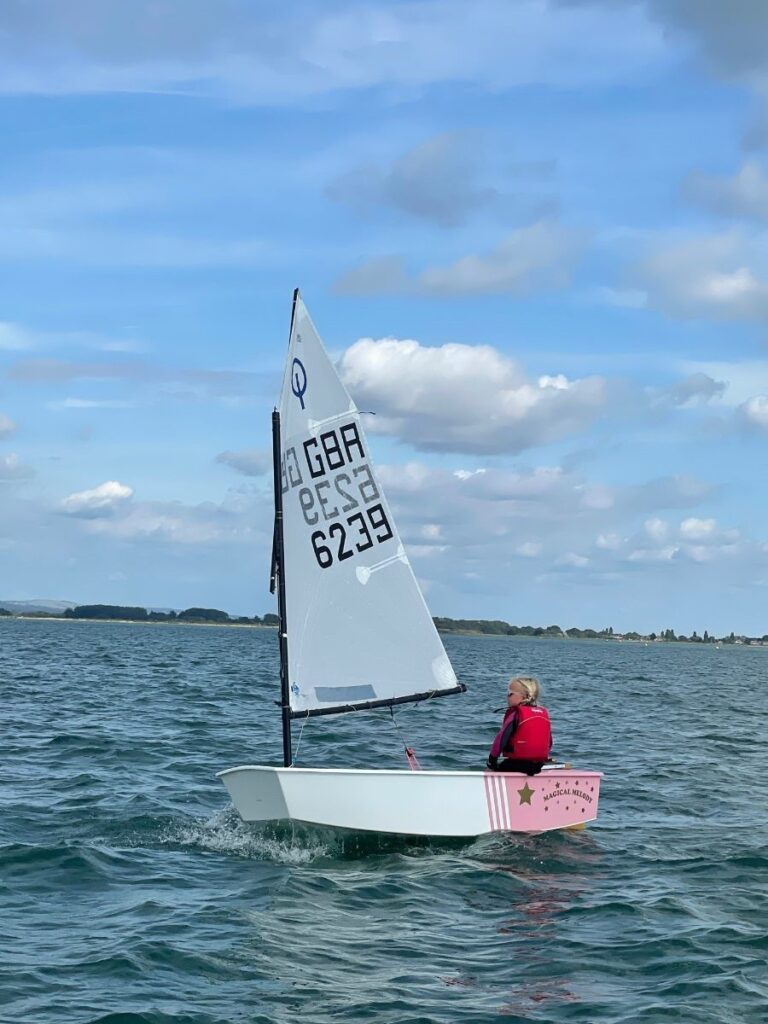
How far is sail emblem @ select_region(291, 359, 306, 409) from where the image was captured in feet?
44.9

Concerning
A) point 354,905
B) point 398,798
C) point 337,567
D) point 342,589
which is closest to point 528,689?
point 398,798

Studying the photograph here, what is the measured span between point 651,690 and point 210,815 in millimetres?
34355

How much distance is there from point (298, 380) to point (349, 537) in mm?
1924

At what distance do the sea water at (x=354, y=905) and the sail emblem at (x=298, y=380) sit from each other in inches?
193

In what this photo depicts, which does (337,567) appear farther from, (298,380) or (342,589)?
(298,380)

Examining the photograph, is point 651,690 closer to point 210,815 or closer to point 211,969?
point 210,815

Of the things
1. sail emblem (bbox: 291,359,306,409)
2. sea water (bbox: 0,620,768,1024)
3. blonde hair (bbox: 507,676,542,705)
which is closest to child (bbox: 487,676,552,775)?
blonde hair (bbox: 507,676,542,705)

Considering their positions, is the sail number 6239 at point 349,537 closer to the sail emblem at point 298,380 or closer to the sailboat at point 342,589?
the sailboat at point 342,589

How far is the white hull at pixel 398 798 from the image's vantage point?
494 inches

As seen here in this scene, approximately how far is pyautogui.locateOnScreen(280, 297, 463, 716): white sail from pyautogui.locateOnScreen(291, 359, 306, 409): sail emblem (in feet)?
0.04

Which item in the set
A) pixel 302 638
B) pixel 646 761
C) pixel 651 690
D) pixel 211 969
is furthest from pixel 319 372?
pixel 651 690

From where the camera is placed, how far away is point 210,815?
14742 mm

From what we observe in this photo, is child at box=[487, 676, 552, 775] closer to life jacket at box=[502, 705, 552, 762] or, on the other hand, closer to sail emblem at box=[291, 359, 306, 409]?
life jacket at box=[502, 705, 552, 762]

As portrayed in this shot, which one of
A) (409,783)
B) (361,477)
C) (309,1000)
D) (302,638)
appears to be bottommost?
(309,1000)
